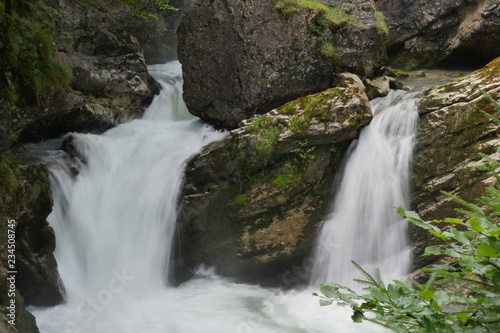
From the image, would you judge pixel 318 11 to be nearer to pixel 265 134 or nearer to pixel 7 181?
pixel 265 134

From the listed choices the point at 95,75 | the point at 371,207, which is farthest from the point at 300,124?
the point at 95,75

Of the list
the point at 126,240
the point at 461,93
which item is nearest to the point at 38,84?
the point at 126,240

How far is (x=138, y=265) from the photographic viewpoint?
662 cm

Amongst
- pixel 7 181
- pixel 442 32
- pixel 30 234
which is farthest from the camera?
pixel 442 32

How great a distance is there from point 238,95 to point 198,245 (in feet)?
9.90

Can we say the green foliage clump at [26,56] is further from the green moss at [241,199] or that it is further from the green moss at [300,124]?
the green moss at [300,124]

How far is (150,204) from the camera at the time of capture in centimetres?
689

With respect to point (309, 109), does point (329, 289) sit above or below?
below

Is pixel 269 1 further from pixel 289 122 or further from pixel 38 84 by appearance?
pixel 38 84

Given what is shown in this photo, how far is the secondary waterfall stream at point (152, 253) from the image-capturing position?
5398mm

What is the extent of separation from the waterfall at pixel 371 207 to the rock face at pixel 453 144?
22cm

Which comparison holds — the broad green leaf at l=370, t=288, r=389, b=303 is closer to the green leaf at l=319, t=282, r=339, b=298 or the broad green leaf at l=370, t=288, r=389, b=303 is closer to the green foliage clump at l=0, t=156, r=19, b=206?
the green leaf at l=319, t=282, r=339, b=298

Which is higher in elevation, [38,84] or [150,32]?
[150,32]

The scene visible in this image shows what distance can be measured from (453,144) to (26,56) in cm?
625
